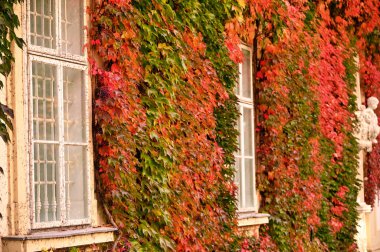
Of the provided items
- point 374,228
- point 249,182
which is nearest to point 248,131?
point 249,182

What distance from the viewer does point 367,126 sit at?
1582 cm

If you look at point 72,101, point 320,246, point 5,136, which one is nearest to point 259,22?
point 320,246

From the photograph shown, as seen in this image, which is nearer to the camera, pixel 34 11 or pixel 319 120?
pixel 34 11

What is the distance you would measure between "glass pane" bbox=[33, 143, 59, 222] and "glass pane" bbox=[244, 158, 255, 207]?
436cm

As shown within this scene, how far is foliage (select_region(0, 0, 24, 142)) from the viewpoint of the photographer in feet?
20.6

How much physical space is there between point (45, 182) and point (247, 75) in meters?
4.90

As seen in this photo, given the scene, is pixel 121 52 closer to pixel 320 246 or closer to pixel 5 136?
pixel 5 136

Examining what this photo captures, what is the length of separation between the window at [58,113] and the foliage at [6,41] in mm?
508

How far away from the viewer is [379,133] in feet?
55.3

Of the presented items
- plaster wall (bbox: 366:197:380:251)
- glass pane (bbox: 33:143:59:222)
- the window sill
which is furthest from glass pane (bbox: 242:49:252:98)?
plaster wall (bbox: 366:197:380:251)

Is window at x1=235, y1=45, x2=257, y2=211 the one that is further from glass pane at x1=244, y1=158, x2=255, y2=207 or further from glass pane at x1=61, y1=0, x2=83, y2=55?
glass pane at x1=61, y1=0, x2=83, y2=55

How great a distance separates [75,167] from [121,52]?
3.39ft

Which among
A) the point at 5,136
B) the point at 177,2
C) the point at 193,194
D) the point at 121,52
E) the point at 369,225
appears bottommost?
the point at 369,225

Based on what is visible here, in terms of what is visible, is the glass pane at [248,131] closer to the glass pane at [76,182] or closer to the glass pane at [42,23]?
the glass pane at [76,182]
